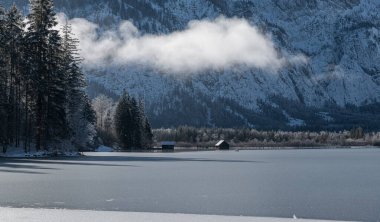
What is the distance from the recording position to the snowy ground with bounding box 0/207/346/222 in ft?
87.5

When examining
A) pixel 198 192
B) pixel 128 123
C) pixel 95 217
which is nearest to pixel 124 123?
pixel 128 123

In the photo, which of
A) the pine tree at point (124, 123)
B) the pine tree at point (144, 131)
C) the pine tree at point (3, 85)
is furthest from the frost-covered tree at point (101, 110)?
the pine tree at point (3, 85)

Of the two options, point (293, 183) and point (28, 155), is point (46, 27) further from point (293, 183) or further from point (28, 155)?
point (293, 183)

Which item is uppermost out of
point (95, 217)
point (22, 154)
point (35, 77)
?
point (35, 77)

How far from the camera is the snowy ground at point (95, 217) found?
26672 mm

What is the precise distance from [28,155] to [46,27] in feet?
55.1

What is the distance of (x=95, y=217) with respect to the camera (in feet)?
89.8

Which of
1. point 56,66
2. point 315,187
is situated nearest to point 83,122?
point 56,66

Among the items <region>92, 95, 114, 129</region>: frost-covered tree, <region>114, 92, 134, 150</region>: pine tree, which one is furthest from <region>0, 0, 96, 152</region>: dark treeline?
<region>92, 95, 114, 129</region>: frost-covered tree

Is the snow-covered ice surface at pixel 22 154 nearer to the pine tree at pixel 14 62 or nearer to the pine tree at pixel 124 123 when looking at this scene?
the pine tree at pixel 14 62

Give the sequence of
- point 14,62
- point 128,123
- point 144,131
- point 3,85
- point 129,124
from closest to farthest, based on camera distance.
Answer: point 3,85 → point 14,62 → point 128,123 → point 129,124 → point 144,131

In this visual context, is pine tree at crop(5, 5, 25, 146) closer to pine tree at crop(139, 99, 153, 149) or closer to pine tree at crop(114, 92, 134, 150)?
pine tree at crop(114, 92, 134, 150)

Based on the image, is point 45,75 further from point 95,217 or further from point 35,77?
point 95,217

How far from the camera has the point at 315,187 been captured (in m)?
41.8
